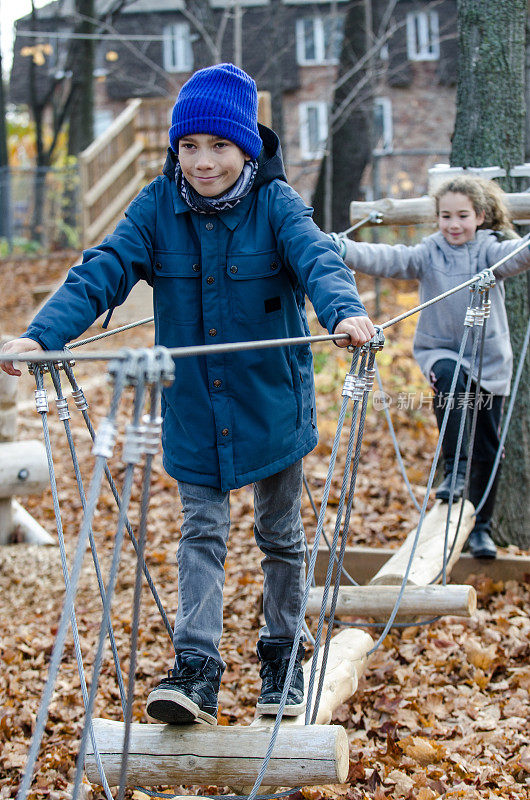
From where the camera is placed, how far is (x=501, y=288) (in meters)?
4.14

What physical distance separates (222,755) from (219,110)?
168cm

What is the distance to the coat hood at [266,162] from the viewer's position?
2.58 m

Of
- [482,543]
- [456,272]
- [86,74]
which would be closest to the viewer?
[456,272]

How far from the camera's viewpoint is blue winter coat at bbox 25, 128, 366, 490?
2.49 metres

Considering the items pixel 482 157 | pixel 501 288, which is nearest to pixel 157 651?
A: pixel 501 288

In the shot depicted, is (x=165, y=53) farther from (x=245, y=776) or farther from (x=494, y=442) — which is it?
(x=245, y=776)

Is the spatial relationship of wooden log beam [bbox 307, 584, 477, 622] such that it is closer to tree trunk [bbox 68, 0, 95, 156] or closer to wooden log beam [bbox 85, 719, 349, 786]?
wooden log beam [bbox 85, 719, 349, 786]

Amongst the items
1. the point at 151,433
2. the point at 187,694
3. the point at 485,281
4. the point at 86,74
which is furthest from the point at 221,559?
the point at 86,74

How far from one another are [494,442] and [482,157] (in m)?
1.44

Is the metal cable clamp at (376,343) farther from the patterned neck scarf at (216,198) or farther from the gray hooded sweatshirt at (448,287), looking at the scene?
the gray hooded sweatshirt at (448,287)

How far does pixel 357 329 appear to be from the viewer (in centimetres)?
217

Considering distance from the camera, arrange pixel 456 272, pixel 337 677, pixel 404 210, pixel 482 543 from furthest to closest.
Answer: pixel 482 543 → pixel 404 210 → pixel 456 272 → pixel 337 677

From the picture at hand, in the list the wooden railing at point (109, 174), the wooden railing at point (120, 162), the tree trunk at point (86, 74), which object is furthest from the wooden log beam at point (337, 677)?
A: the tree trunk at point (86, 74)

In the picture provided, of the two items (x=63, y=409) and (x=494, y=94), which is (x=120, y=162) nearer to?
Answer: (x=494, y=94)
